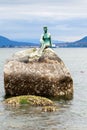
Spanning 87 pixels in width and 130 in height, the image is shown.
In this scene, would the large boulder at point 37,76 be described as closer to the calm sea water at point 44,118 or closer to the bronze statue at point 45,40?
the bronze statue at point 45,40

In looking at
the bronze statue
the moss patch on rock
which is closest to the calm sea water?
the moss patch on rock

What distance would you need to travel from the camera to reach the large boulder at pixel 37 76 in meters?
34.9

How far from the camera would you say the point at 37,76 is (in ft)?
114

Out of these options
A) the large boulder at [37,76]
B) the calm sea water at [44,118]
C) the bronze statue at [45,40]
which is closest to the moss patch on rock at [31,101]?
the calm sea water at [44,118]

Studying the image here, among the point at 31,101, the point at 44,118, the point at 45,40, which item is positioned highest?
the point at 45,40

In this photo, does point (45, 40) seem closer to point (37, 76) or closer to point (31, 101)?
point (37, 76)

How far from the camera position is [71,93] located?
36969 millimetres

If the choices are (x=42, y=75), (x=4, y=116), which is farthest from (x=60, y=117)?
(x=42, y=75)

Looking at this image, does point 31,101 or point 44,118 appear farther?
point 31,101

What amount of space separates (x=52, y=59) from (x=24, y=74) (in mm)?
2330

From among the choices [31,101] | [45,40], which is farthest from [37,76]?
→ [45,40]

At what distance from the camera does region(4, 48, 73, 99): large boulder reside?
34875mm

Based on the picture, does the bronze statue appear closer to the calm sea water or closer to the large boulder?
the large boulder

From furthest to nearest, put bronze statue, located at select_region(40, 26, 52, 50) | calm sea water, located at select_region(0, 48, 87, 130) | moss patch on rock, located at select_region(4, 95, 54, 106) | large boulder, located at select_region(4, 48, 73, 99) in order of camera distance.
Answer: bronze statue, located at select_region(40, 26, 52, 50), large boulder, located at select_region(4, 48, 73, 99), moss patch on rock, located at select_region(4, 95, 54, 106), calm sea water, located at select_region(0, 48, 87, 130)
